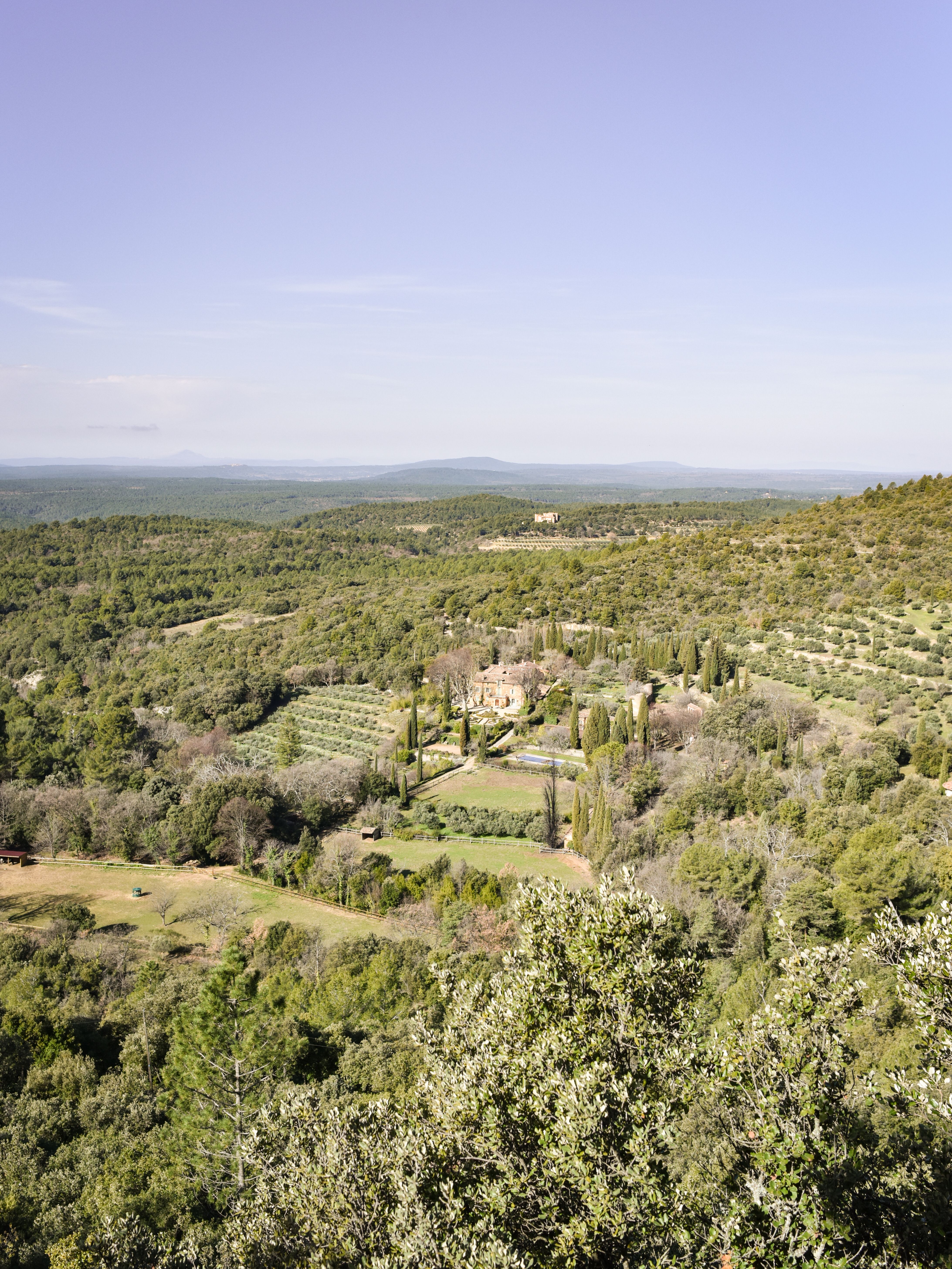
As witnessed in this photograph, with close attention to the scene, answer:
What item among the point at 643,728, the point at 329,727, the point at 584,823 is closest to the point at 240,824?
the point at 584,823

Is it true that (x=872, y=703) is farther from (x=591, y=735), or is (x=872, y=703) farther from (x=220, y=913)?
(x=220, y=913)

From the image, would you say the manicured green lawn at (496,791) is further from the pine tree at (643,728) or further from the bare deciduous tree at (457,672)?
the bare deciduous tree at (457,672)

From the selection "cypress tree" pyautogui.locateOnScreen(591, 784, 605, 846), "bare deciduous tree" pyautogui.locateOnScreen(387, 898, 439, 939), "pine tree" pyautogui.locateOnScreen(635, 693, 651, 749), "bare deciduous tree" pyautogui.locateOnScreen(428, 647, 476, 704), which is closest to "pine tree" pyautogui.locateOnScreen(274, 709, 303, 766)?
"bare deciduous tree" pyautogui.locateOnScreen(428, 647, 476, 704)

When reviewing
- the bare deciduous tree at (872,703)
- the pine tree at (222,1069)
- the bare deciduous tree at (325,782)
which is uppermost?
the bare deciduous tree at (872,703)

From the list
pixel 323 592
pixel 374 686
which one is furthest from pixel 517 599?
pixel 323 592

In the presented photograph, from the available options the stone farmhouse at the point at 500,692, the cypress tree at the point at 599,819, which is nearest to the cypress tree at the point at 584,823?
the cypress tree at the point at 599,819
